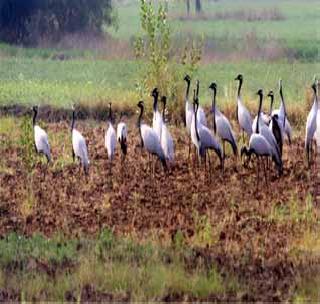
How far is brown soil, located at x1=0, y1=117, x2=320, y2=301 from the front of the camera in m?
6.46

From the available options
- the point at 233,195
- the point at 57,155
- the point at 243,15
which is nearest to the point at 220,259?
the point at 233,195

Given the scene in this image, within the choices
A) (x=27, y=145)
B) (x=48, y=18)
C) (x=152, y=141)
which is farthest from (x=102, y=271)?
(x=48, y=18)

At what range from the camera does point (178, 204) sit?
791 centimetres

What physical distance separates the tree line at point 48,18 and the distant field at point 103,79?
142 cm

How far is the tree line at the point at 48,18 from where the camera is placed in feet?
62.7

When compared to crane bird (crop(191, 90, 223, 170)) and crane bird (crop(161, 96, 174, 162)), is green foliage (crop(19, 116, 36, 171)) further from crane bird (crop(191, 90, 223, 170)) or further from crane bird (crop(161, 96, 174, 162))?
crane bird (crop(191, 90, 223, 170))

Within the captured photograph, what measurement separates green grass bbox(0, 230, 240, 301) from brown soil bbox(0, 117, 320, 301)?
0.24 metres

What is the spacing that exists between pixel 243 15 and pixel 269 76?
112 inches

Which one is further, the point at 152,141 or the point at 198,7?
the point at 198,7

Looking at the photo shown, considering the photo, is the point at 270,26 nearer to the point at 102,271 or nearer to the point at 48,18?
the point at 48,18

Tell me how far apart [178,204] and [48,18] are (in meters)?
12.2

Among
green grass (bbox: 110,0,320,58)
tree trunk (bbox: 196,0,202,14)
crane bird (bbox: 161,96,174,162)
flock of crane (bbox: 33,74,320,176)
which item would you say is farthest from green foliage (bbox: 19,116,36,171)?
tree trunk (bbox: 196,0,202,14)

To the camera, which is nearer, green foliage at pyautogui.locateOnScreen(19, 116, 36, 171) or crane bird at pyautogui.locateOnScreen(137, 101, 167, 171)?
green foliage at pyautogui.locateOnScreen(19, 116, 36, 171)

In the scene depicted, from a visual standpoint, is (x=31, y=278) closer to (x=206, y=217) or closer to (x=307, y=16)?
(x=206, y=217)
